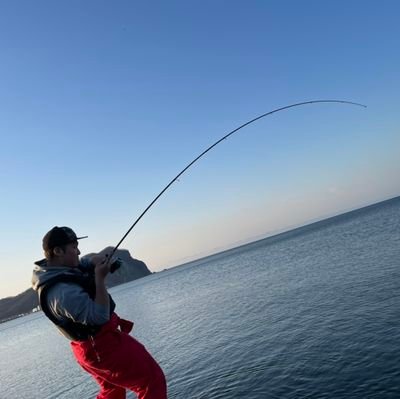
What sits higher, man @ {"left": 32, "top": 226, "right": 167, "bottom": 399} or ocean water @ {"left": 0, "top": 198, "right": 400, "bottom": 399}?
man @ {"left": 32, "top": 226, "right": 167, "bottom": 399}

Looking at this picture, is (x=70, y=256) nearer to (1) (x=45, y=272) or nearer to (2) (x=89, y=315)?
(1) (x=45, y=272)

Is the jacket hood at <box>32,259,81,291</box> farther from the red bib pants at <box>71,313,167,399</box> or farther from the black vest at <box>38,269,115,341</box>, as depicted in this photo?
the red bib pants at <box>71,313,167,399</box>

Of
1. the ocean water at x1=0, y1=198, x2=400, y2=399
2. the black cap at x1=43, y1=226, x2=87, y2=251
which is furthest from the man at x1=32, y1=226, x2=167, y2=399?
the ocean water at x1=0, y1=198, x2=400, y2=399

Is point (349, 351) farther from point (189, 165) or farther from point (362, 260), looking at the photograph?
point (362, 260)

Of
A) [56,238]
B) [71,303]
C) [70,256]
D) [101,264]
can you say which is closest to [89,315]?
[71,303]

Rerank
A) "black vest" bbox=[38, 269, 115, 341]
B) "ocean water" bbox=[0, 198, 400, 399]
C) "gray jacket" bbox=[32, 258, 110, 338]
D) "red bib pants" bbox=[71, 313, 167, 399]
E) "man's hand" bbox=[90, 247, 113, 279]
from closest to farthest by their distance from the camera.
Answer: "gray jacket" bbox=[32, 258, 110, 338] < "black vest" bbox=[38, 269, 115, 341] < "man's hand" bbox=[90, 247, 113, 279] < "red bib pants" bbox=[71, 313, 167, 399] < "ocean water" bbox=[0, 198, 400, 399]

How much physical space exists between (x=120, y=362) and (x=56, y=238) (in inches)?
68.9

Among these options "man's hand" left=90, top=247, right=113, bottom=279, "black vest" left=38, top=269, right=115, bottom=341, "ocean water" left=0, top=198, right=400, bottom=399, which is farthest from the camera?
"ocean water" left=0, top=198, right=400, bottom=399

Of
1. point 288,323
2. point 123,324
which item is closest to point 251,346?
point 288,323

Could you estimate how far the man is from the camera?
4410mm

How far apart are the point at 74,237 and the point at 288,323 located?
65.1ft

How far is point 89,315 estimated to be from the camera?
436 cm

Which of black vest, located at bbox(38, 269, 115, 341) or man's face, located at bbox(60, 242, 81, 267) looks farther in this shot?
man's face, located at bbox(60, 242, 81, 267)

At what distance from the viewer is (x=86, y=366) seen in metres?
5.05
